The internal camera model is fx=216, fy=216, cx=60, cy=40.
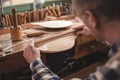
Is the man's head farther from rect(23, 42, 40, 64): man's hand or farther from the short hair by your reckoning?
rect(23, 42, 40, 64): man's hand

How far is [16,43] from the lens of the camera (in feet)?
4.99

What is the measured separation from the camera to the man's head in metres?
0.63

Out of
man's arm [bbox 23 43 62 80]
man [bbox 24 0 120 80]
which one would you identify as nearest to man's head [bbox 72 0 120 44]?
man [bbox 24 0 120 80]

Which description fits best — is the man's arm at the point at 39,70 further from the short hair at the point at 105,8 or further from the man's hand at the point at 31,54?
the short hair at the point at 105,8

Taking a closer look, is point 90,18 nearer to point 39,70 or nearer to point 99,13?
point 99,13

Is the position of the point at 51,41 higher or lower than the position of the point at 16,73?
higher

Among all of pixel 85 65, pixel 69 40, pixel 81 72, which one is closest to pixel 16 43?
pixel 69 40

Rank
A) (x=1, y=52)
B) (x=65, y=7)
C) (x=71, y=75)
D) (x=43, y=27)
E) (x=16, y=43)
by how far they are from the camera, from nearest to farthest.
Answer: (x=1, y=52)
(x=16, y=43)
(x=43, y=27)
(x=71, y=75)
(x=65, y=7)

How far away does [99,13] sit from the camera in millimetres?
660

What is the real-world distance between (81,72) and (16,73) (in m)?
0.65

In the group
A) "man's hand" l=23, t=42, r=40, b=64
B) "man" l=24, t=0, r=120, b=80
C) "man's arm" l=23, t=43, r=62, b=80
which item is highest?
"man" l=24, t=0, r=120, b=80

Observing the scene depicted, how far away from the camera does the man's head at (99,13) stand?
0.63m

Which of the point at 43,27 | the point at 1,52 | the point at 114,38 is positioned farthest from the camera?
the point at 43,27

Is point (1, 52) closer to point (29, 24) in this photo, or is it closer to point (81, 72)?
point (29, 24)
